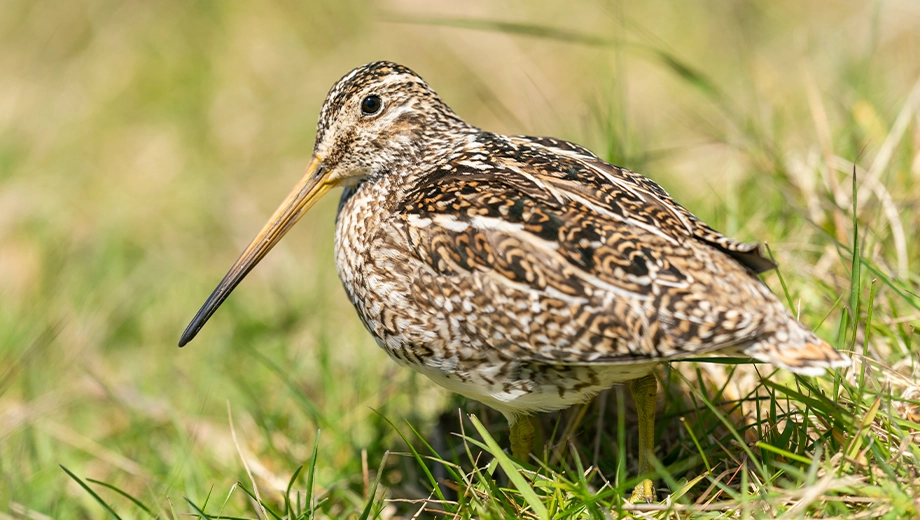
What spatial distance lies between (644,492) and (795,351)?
86 cm

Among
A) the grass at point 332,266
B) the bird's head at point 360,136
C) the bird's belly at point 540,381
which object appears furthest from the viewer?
the bird's head at point 360,136

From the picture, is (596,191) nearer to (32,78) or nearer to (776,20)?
(776,20)

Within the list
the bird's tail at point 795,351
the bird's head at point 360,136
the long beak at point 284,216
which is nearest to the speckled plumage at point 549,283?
the bird's tail at point 795,351

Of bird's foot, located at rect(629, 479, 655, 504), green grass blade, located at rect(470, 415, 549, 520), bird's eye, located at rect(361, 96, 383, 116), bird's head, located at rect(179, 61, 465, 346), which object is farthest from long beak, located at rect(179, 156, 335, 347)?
bird's foot, located at rect(629, 479, 655, 504)

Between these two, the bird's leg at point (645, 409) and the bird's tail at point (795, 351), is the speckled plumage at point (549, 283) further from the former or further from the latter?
the bird's leg at point (645, 409)

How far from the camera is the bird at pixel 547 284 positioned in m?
2.97

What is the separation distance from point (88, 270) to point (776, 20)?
6.00m

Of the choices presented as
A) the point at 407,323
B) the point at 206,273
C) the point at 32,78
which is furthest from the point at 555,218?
the point at 32,78

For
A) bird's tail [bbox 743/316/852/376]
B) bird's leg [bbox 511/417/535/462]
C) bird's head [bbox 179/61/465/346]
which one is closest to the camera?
bird's tail [bbox 743/316/852/376]

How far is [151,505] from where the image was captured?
170 inches

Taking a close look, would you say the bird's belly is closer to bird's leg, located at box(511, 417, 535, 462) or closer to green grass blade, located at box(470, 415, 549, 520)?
green grass blade, located at box(470, 415, 549, 520)

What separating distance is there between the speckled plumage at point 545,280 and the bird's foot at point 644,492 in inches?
16.6

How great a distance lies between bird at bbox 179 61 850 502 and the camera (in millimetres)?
2971

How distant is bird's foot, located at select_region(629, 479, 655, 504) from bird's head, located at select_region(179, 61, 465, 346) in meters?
1.63
